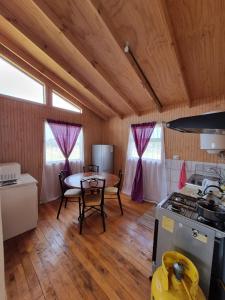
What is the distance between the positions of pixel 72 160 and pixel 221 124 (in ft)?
11.0

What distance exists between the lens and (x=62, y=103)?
3566 millimetres

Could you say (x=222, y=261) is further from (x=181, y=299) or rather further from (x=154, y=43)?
(x=154, y=43)

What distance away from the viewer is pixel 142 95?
2.97 metres

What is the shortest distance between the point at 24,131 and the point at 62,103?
1139mm

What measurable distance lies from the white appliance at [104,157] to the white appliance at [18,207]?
73.9 inches

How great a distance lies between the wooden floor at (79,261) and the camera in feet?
4.56

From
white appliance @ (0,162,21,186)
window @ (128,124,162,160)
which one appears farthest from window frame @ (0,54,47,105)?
window @ (128,124,162,160)

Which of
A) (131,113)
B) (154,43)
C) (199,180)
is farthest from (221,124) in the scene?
(131,113)

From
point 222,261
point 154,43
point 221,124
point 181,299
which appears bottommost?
point 181,299

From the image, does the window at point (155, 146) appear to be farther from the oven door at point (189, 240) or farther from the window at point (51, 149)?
the oven door at point (189, 240)

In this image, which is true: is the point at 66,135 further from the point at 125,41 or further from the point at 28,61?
the point at 125,41

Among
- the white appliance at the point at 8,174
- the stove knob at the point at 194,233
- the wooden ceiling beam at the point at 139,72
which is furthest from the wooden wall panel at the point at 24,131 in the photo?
the stove knob at the point at 194,233

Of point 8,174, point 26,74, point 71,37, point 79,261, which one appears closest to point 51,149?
point 8,174

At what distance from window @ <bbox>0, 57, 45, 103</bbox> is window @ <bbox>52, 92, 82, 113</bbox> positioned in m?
0.27
